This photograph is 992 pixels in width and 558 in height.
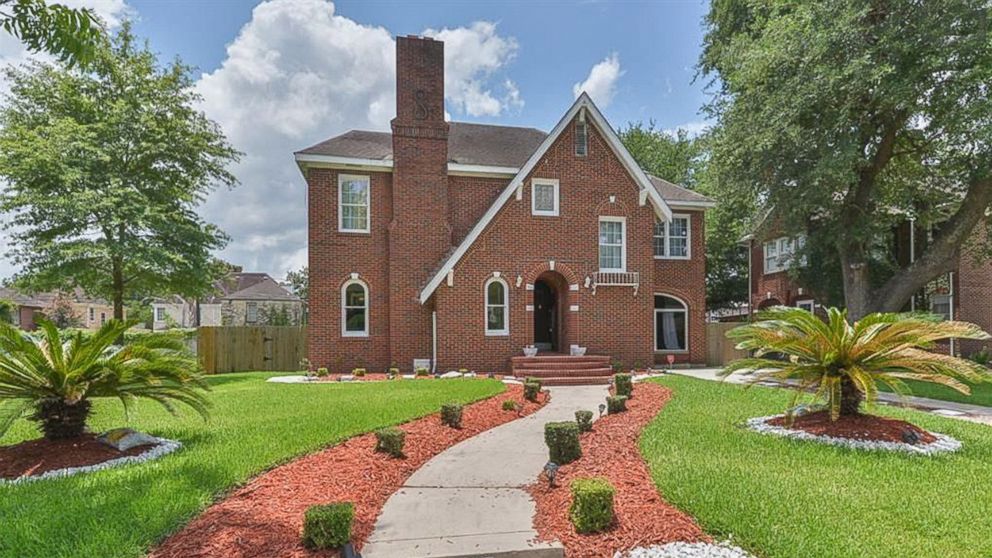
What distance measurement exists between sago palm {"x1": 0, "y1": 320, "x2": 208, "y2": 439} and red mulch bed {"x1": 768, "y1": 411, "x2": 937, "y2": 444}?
746 cm

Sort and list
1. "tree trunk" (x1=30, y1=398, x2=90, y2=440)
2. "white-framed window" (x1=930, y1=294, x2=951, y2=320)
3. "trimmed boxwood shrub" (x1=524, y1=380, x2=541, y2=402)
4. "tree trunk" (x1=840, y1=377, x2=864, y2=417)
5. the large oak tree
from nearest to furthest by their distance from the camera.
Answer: "tree trunk" (x1=30, y1=398, x2=90, y2=440)
"tree trunk" (x1=840, y1=377, x2=864, y2=417)
"trimmed boxwood shrub" (x1=524, y1=380, x2=541, y2=402)
the large oak tree
"white-framed window" (x1=930, y1=294, x2=951, y2=320)

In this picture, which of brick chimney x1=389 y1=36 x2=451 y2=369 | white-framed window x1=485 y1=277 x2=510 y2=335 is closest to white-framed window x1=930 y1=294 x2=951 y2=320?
white-framed window x1=485 y1=277 x2=510 y2=335

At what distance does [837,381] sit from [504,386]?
680 centimetres

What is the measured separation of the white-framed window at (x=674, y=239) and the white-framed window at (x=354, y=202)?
31.9 feet

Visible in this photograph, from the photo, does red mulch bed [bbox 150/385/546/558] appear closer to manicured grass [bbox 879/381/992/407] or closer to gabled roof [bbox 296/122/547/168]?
manicured grass [bbox 879/381/992/407]

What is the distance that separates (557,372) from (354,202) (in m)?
7.95

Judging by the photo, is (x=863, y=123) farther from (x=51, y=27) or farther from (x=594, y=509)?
(x=51, y=27)

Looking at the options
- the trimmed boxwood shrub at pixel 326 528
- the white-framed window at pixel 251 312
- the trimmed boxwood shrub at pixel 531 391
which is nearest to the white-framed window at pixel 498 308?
the trimmed boxwood shrub at pixel 531 391

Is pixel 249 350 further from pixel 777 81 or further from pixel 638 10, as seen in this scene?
pixel 777 81

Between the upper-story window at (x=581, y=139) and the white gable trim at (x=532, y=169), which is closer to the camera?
the white gable trim at (x=532, y=169)

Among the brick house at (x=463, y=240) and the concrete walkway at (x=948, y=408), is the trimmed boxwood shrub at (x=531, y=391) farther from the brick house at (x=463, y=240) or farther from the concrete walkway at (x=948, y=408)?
the brick house at (x=463, y=240)

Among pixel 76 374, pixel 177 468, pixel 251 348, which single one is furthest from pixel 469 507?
pixel 251 348

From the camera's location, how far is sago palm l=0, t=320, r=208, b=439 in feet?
17.6

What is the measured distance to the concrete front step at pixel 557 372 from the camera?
1388cm
